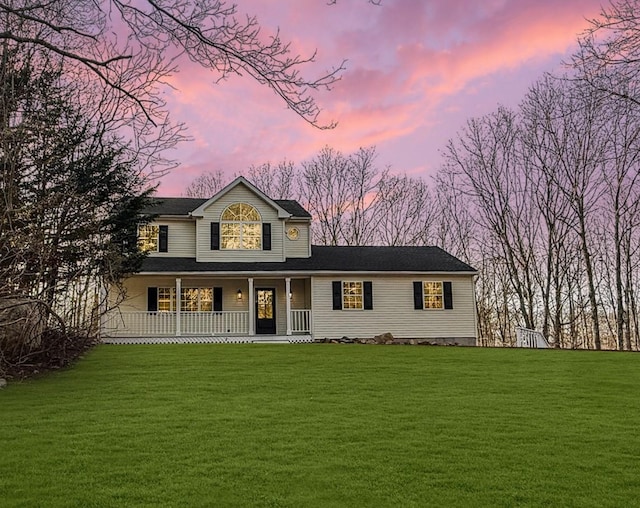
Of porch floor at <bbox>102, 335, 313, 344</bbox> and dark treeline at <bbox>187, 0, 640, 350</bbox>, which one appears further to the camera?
dark treeline at <bbox>187, 0, 640, 350</bbox>

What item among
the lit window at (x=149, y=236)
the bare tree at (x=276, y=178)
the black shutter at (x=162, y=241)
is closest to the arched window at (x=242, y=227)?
the black shutter at (x=162, y=241)

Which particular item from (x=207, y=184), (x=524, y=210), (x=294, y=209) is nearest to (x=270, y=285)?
(x=294, y=209)

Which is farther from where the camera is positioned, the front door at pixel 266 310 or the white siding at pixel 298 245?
the white siding at pixel 298 245

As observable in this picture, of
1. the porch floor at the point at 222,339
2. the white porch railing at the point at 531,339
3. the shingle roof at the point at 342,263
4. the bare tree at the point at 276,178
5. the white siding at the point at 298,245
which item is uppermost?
the bare tree at the point at 276,178

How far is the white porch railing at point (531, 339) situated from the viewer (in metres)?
18.9

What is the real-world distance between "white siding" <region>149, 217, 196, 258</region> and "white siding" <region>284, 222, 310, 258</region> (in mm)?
3695

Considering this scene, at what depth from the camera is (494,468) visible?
16.3 ft

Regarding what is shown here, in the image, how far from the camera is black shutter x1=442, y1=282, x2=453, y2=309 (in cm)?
2256

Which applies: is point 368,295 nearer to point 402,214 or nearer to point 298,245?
point 298,245

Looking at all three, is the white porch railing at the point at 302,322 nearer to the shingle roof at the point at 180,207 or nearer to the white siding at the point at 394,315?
the white siding at the point at 394,315

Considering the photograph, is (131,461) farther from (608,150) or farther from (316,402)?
(608,150)

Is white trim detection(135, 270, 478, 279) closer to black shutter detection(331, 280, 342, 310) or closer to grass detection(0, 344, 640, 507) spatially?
black shutter detection(331, 280, 342, 310)

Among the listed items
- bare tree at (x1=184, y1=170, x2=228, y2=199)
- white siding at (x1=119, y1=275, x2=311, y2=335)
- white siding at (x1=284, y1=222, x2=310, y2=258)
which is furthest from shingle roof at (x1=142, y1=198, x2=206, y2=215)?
bare tree at (x1=184, y1=170, x2=228, y2=199)

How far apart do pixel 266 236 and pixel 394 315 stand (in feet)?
19.2
